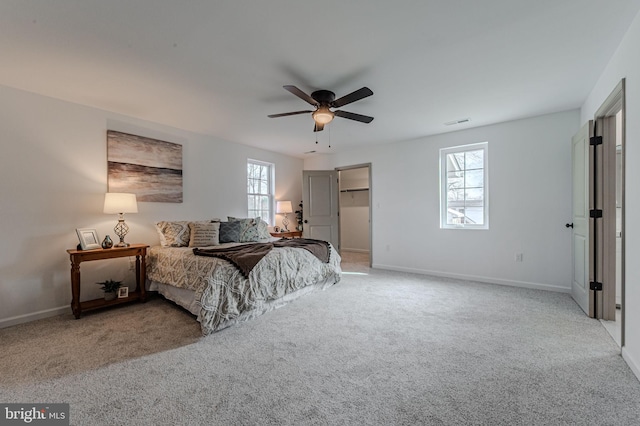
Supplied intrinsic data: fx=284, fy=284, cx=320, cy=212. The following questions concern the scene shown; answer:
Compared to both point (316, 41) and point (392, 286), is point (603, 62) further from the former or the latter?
point (392, 286)

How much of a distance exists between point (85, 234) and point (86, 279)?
0.59 metres

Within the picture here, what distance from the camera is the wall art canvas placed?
3.66m

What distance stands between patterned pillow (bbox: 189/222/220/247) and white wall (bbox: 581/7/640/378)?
13.5 feet

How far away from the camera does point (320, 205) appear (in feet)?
19.7

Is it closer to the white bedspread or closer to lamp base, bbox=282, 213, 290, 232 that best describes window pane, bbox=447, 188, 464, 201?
the white bedspread

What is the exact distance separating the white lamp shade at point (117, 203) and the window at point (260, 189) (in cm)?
227

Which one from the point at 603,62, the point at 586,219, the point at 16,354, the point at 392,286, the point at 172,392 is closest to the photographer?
the point at 172,392

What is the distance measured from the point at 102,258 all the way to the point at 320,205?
379 cm

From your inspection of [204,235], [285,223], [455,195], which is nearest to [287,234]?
[285,223]

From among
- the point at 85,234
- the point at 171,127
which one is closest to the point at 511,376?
the point at 85,234

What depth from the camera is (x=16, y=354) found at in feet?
7.38

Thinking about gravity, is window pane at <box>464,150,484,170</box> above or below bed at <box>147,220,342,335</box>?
above

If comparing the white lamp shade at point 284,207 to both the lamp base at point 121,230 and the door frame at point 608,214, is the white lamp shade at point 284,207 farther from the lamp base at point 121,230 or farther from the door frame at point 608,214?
the door frame at point 608,214

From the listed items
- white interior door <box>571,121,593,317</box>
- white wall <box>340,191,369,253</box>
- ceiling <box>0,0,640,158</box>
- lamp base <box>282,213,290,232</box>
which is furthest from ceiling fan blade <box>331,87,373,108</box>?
white wall <box>340,191,369,253</box>
